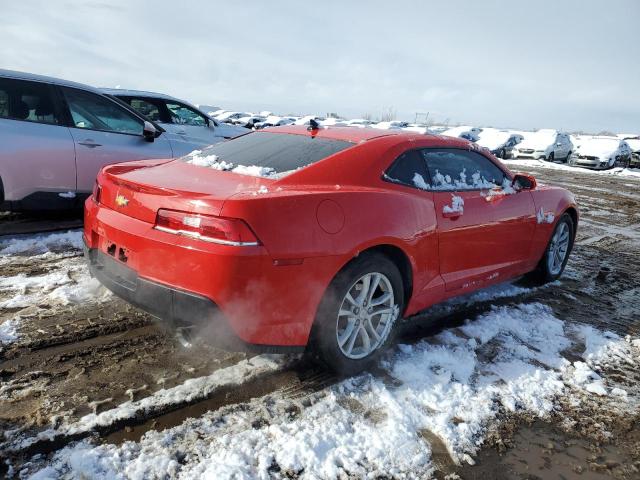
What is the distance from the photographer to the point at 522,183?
4.42 m

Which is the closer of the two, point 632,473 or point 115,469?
point 115,469

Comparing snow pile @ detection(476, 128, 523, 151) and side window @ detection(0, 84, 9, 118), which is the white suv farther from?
side window @ detection(0, 84, 9, 118)

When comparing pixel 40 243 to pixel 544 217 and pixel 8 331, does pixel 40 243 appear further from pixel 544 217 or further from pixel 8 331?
pixel 544 217

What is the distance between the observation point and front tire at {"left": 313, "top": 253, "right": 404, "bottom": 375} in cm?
276

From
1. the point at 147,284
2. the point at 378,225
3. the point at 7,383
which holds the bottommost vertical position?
the point at 7,383

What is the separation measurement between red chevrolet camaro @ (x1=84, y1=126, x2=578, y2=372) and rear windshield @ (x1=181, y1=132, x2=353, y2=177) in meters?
0.02

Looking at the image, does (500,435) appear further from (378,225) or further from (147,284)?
(147,284)

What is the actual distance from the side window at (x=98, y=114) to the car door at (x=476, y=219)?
3807 millimetres

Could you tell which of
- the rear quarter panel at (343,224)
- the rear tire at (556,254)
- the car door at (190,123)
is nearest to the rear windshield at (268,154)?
the rear quarter panel at (343,224)

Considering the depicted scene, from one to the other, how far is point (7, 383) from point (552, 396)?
3057 millimetres

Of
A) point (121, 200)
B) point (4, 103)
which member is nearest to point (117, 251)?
point (121, 200)

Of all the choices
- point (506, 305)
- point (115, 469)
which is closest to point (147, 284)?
point (115, 469)

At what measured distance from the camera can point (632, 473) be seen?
240cm

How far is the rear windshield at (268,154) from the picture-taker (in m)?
3.10
